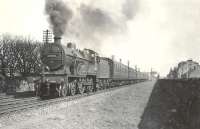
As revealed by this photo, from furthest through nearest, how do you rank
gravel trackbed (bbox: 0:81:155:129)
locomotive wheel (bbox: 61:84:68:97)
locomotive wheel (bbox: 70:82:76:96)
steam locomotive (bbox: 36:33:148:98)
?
locomotive wheel (bbox: 70:82:76:96) → locomotive wheel (bbox: 61:84:68:97) → steam locomotive (bbox: 36:33:148:98) → gravel trackbed (bbox: 0:81:155:129)

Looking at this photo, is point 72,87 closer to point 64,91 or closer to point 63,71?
point 64,91

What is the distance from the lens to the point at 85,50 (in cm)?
2519

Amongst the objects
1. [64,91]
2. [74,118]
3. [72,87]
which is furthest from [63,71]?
[74,118]

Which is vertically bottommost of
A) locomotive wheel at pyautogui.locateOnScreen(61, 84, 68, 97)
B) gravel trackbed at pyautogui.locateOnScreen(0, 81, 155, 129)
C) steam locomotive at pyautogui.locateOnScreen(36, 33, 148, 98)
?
gravel trackbed at pyautogui.locateOnScreen(0, 81, 155, 129)

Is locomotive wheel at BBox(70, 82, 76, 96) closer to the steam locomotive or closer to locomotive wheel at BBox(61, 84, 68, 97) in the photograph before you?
the steam locomotive

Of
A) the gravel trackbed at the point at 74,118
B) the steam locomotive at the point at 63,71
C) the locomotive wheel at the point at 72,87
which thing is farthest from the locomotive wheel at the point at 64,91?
the gravel trackbed at the point at 74,118

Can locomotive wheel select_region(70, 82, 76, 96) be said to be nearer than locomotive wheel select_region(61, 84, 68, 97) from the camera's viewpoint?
No

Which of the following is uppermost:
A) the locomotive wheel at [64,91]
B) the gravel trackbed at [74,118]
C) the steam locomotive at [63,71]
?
the steam locomotive at [63,71]

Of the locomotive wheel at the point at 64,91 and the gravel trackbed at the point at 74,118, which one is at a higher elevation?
the locomotive wheel at the point at 64,91

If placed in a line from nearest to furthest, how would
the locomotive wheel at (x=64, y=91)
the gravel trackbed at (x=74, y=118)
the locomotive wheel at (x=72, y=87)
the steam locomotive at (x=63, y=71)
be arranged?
1. the gravel trackbed at (x=74, y=118)
2. the steam locomotive at (x=63, y=71)
3. the locomotive wheel at (x=64, y=91)
4. the locomotive wheel at (x=72, y=87)

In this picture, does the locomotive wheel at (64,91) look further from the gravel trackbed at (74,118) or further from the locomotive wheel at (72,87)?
the gravel trackbed at (74,118)

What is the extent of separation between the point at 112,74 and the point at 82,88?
11.1 m

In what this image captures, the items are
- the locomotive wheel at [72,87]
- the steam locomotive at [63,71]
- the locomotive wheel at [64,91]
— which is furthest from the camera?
the locomotive wheel at [72,87]

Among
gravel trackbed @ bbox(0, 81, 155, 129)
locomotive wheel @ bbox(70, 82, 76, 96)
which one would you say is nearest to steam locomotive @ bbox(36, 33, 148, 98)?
locomotive wheel @ bbox(70, 82, 76, 96)
